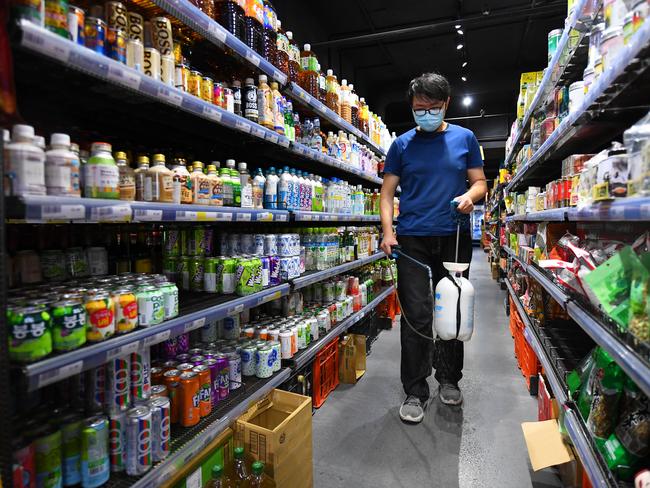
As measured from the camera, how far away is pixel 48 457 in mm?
1207

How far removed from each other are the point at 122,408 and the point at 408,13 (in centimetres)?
699

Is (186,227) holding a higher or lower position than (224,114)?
lower

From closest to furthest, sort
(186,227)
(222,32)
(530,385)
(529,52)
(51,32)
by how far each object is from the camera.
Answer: (51,32) → (222,32) → (186,227) → (530,385) → (529,52)

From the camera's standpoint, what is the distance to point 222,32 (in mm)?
1835

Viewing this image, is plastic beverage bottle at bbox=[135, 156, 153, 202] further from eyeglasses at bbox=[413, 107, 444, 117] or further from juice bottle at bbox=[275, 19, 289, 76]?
eyeglasses at bbox=[413, 107, 444, 117]

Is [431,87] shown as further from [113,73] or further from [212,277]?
[113,73]

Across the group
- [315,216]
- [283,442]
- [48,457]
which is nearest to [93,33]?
[48,457]

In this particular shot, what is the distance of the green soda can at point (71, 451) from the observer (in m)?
1.27

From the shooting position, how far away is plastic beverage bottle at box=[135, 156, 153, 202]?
5.12 ft

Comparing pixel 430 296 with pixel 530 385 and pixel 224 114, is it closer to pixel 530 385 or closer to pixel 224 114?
pixel 530 385

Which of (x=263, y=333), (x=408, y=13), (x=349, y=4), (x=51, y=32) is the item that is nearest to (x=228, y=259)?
(x=263, y=333)

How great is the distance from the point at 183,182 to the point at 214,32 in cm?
68

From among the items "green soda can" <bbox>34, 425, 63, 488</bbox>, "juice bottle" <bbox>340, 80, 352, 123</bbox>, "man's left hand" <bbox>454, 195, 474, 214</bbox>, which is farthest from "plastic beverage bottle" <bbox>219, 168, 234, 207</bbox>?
"juice bottle" <bbox>340, 80, 352, 123</bbox>

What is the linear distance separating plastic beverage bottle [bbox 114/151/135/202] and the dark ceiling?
435 cm
